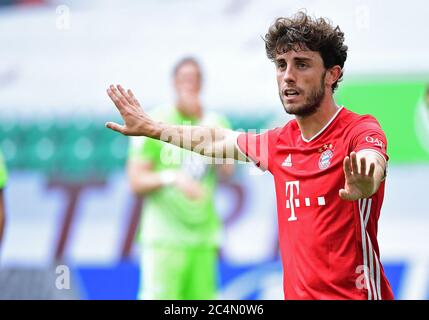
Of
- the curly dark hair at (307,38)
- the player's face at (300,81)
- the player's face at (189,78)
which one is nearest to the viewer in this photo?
the player's face at (300,81)

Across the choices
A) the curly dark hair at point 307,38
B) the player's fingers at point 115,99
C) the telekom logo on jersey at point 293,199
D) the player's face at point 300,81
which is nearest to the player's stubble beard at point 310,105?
the player's face at point 300,81

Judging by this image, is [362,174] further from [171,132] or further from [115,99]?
[115,99]

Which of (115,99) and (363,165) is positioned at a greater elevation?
(115,99)

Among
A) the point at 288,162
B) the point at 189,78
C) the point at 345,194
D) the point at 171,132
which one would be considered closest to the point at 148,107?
the point at 189,78

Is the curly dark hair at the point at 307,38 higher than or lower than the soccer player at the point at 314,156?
higher

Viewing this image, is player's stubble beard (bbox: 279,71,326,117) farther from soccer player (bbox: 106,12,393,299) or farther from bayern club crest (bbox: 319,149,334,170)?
bayern club crest (bbox: 319,149,334,170)

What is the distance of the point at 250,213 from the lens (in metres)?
9.52

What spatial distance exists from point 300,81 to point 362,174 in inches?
35.5

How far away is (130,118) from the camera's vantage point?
5004 millimetres

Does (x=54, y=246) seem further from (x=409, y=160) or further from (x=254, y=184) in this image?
(x=409, y=160)

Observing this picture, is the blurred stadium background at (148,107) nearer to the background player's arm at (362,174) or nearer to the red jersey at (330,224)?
the red jersey at (330,224)

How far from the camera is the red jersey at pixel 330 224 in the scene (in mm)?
4637

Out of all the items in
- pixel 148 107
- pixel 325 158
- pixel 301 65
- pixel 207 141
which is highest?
pixel 148 107
